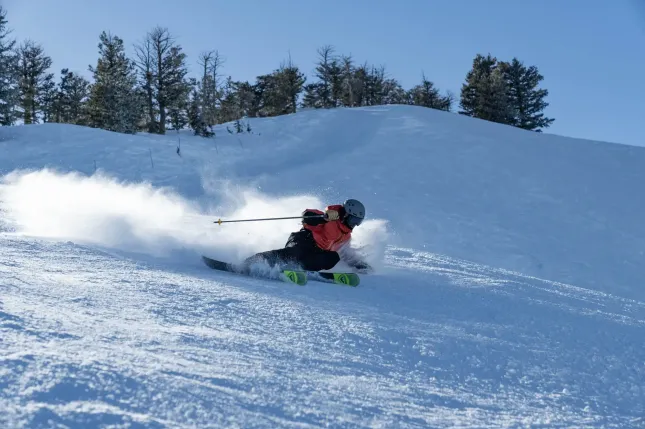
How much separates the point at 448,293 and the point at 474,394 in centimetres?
295

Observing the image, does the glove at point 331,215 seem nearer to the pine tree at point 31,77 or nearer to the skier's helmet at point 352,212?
the skier's helmet at point 352,212

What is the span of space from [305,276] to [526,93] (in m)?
45.2

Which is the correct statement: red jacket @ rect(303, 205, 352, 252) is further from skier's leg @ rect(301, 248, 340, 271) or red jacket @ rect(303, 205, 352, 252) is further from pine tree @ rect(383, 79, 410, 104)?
pine tree @ rect(383, 79, 410, 104)

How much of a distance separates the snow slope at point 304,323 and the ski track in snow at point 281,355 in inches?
0.6

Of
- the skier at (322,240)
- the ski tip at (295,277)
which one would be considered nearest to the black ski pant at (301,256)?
the skier at (322,240)

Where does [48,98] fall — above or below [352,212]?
above

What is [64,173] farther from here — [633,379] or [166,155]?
[633,379]

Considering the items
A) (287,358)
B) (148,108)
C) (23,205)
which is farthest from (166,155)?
(148,108)

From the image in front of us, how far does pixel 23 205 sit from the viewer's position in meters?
9.80

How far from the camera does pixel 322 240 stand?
22.7 ft

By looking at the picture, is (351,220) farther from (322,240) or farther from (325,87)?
(325,87)

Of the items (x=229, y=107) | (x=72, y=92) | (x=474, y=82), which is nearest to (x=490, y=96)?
(x=474, y=82)

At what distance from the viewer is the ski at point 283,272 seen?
19.2ft

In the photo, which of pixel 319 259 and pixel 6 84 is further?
pixel 6 84
